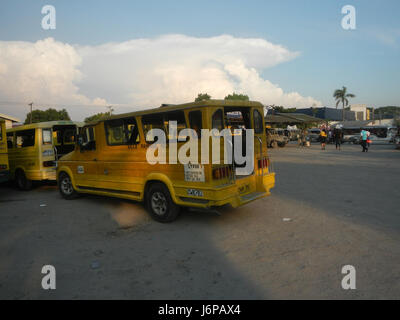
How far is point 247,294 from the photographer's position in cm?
329

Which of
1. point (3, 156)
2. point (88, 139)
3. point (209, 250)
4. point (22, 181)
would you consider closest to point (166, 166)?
point (209, 250)

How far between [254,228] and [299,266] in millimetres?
1625

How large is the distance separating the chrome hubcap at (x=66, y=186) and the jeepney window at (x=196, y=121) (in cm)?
463

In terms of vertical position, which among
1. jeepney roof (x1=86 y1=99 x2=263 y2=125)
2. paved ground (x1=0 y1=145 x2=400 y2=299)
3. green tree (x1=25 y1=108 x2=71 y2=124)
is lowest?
paved ground (x1=0 y1=145 x2=400 y2=299)

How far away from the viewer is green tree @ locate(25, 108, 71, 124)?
63156 mm

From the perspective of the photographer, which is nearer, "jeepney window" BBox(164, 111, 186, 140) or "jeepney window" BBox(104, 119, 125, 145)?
"jeepney window" BBox(164, 111, 186, 140)

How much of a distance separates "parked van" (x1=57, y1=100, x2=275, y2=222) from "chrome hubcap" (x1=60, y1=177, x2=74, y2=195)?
0.51m

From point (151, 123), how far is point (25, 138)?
6197mm

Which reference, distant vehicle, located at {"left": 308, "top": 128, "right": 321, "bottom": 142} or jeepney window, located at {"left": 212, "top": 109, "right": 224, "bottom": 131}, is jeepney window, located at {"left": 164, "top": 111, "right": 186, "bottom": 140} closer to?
jeepney window, located at {"left": 212, "top": 109, "right": 224, "bottom": 131}

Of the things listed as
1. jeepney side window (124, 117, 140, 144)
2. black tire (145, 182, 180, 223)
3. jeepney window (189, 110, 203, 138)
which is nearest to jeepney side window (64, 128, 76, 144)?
jeepney side window (124, 117, 140, 144)

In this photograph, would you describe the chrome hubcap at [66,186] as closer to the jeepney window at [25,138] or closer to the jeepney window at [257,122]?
the jeepney window at [25,138]
